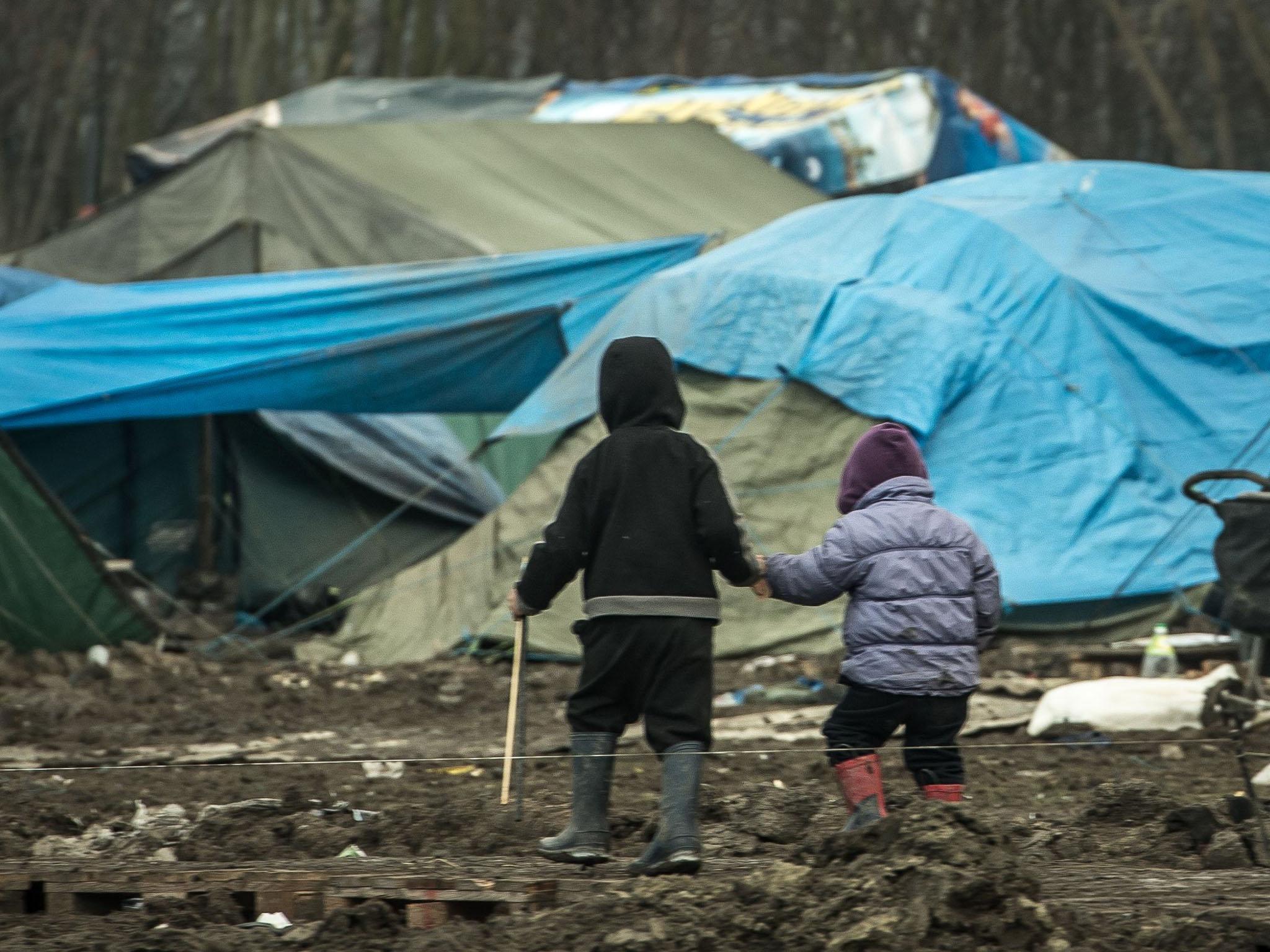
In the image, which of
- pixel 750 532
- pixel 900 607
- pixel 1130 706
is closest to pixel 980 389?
pixel 750 532

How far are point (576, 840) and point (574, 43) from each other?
19.9 m

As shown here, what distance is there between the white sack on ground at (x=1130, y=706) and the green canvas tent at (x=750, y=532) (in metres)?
2.01

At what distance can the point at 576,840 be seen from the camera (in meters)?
4.87

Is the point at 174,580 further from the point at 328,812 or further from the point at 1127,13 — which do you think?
the point at 1127,13

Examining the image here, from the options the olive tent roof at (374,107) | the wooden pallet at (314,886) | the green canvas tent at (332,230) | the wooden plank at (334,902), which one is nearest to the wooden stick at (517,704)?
the wooden pallet at (314,886)

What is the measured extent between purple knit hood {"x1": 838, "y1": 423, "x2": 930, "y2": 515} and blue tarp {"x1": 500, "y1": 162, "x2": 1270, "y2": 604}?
475cm

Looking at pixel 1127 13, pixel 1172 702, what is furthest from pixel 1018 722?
pixel 1127 13

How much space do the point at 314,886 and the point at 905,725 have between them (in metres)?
1.63

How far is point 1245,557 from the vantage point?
6.84 meters

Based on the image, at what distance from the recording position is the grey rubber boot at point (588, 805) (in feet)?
15.9

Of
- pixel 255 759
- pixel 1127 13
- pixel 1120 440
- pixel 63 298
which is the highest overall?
pixel 1127 13

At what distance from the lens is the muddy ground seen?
405 cm

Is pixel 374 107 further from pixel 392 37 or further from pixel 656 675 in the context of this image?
pixel 656 675

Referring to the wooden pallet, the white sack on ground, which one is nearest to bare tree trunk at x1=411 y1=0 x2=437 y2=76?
the white sack on ground
